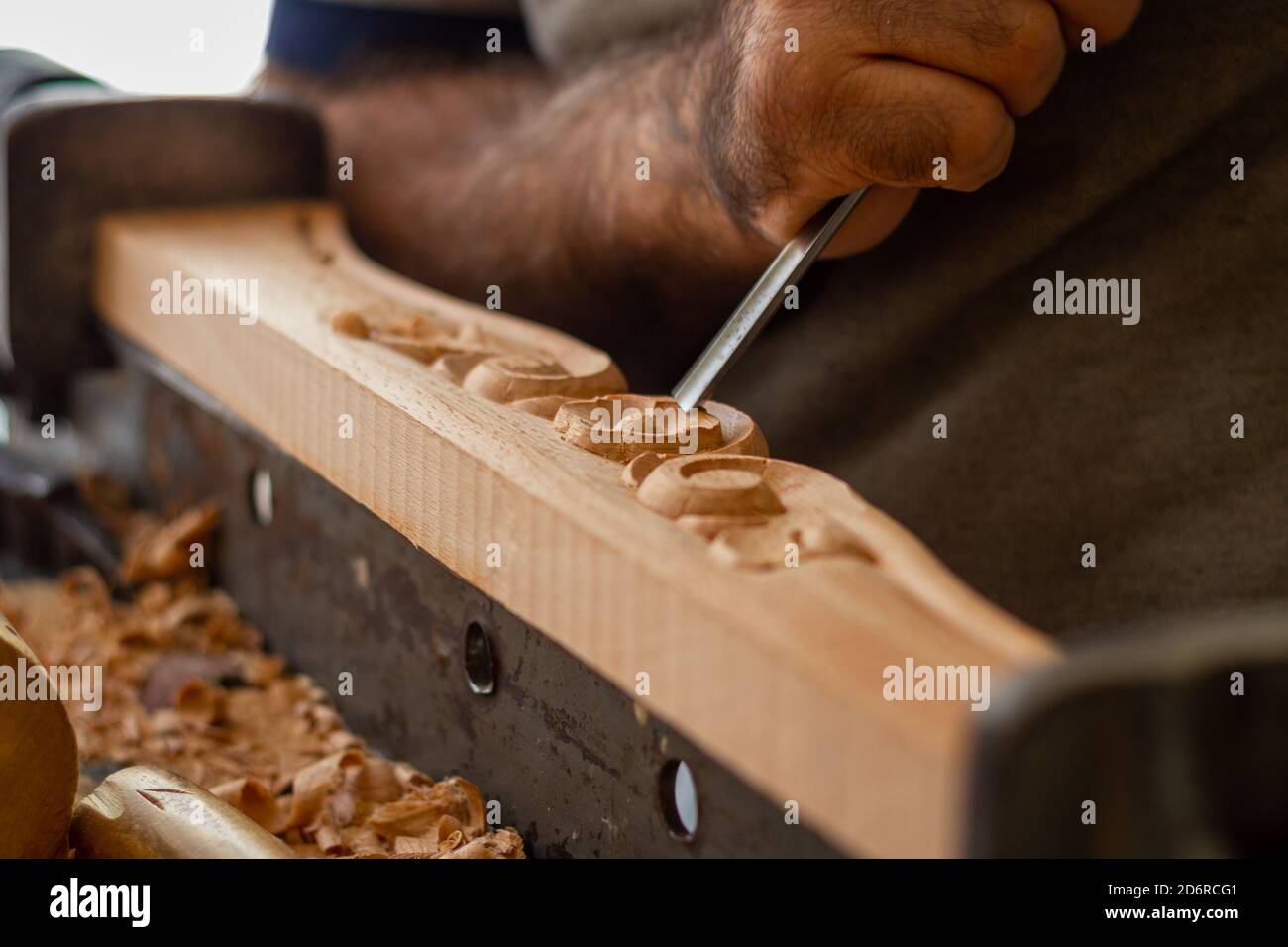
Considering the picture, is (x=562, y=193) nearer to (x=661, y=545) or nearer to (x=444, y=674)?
(x=444, y=674)

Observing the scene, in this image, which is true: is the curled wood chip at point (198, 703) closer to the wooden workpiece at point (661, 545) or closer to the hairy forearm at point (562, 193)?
the wooden workpiece at point (661, 545)

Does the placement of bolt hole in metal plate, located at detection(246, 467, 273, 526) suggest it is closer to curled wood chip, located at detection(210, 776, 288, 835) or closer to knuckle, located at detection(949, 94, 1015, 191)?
curled wood chip, located at detection(210, 776, 288, 835)

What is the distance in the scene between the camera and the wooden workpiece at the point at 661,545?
38 centimetres

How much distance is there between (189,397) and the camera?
3.10 feet

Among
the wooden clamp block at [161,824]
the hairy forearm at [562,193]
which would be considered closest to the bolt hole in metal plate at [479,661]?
the wooden clamp block at [161,824]

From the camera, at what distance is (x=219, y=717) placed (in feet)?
2.59

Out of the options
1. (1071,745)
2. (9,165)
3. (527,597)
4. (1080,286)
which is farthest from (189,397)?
(1071,745)

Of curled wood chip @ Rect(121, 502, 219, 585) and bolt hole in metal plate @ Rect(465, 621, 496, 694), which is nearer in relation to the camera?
bolt hole in metal plate @ Rect(465, 621, 496, 694)

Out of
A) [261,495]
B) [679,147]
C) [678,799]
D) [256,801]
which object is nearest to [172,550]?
[261,495]

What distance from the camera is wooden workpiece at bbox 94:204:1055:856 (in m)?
0.38

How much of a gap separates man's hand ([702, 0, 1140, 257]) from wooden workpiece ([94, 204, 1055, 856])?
0.49 feet

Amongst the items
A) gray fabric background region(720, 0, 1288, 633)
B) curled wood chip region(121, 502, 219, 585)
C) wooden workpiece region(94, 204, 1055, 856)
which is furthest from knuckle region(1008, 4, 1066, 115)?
curled wood chip region(121, 502, 219, 585)

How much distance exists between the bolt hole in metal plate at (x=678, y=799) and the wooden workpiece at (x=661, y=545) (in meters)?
0.04
